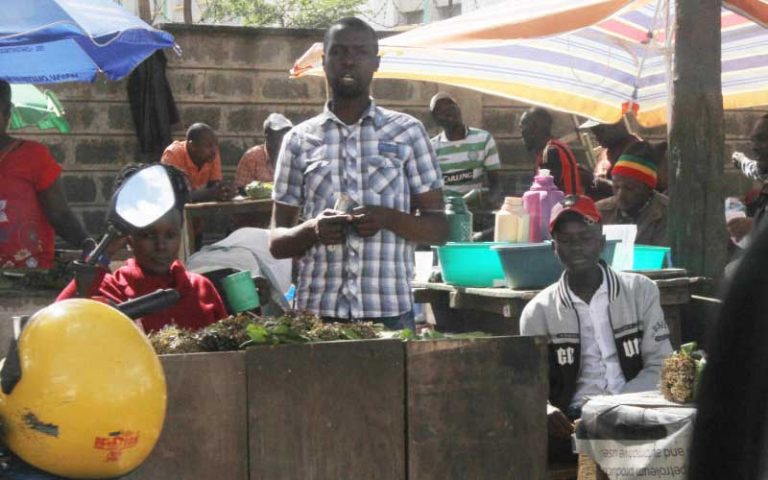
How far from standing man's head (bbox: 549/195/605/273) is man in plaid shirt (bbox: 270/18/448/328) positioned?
2.09 ft

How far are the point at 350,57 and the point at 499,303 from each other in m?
1.40

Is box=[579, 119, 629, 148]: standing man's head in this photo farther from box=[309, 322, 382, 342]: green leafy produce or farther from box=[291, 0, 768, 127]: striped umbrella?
box=[309, 322, 382, 342]: green leafy produce

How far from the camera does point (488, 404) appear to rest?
12.5ft

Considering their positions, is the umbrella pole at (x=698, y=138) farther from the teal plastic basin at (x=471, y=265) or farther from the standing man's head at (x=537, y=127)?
the standing man's head at (x=537, y=127)

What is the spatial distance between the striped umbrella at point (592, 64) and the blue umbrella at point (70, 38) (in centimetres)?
122

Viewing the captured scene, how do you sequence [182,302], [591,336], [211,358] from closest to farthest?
[211,358], [182,302], [591,336]

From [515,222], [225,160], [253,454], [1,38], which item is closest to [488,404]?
[253,454]

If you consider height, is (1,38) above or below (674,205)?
above

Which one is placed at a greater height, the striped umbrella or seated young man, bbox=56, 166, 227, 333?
the striped umbrella

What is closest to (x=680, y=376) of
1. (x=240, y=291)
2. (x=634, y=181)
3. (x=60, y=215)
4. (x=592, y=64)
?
(x=240, y=291)

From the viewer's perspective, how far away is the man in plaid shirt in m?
4.36

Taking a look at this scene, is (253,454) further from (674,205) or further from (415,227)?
(674,205)

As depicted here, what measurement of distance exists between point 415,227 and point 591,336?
2.97 feet

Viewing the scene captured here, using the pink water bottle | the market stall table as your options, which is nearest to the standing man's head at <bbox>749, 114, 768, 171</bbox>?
the pink water bottle
